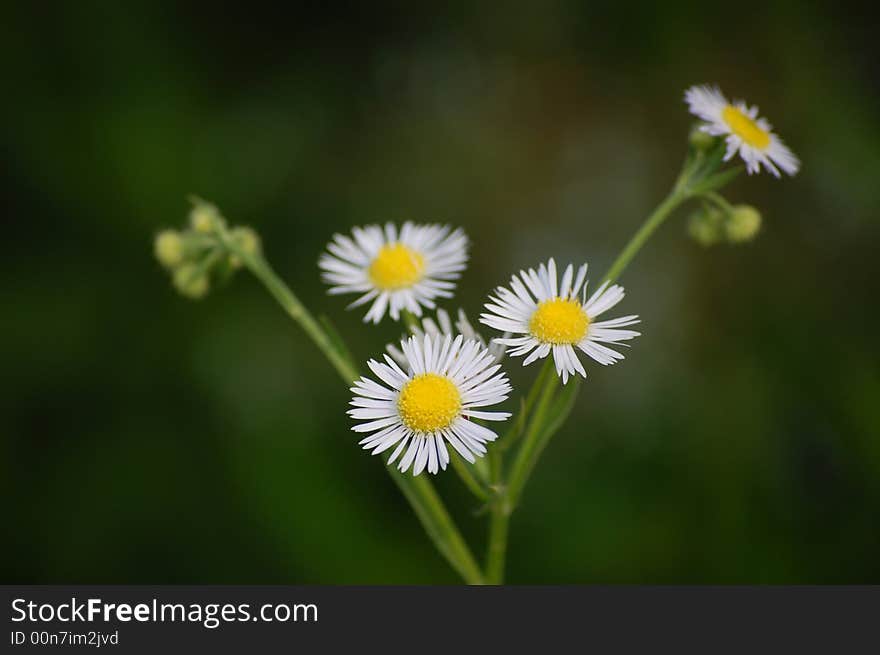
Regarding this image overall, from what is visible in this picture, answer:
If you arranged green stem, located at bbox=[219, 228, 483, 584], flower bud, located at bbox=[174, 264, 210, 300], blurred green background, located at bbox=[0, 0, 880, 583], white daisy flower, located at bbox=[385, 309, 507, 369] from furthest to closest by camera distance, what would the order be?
blurred green background, located at bbox=[0, 0, 880, 583], flower bud, located at bbox=[174, 264, 210, 300], green stem, located at bbox=[219, 228, 483, 584], white daisy flower, located at bbox=[385, 309, 507, 369]

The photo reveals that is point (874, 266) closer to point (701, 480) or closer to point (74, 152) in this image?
point (701, 480)

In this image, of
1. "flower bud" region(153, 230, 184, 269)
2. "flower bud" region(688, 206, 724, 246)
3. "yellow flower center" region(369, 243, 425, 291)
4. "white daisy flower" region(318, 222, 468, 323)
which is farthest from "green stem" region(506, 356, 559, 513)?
"flower bud" region(153, 230, 184, 269)

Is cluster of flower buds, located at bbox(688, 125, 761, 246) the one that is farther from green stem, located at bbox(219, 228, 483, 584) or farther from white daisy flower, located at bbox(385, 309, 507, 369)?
green stem, located at bbox(219, 228, 483, 584)

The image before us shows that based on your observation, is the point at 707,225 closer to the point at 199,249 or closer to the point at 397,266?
the point at 397,266

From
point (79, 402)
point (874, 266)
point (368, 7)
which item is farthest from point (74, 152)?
point (874, 266)

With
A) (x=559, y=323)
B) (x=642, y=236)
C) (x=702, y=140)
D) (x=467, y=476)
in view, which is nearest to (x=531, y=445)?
(x=467, y=476)

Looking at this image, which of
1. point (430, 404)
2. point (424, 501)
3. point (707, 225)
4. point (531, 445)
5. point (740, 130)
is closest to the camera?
point (430, 404)

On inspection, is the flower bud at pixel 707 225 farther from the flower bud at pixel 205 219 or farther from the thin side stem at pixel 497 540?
the flower bud at pixel 205 219

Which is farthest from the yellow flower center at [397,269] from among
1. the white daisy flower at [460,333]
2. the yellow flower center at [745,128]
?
the yellow flower center at [745,128]
